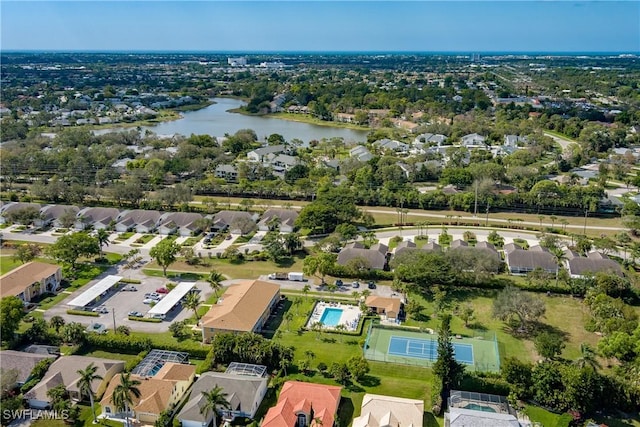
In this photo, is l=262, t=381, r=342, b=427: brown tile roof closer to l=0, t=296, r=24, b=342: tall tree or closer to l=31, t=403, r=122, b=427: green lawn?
l=31, t=403, r=122, b=427: green lawn

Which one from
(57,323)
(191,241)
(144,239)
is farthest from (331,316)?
(144,239)

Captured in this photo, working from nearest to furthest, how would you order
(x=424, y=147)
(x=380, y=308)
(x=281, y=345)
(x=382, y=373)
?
(x=382, y=373) < (x=281, y=345) < (x=380, y=308) < (x=424, y=147)

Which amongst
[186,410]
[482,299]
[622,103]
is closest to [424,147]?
[482,299]

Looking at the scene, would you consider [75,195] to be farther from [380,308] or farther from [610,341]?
[610,341]

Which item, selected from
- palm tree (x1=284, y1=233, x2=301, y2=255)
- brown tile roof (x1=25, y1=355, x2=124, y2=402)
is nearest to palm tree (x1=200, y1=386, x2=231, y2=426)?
brown tile roof (x1=25, y1=355, x2=124, y2=402)

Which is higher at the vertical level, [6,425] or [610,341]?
[610,341]

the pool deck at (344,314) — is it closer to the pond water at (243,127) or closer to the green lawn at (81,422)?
the green lawn at (81,422)
